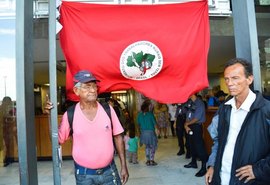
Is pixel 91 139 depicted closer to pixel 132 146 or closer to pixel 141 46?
pixel 141 46

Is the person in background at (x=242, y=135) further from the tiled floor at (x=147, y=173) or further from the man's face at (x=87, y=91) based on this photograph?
the tiled floor at (x=147, y=173)

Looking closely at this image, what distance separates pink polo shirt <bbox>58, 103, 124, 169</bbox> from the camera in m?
2.73

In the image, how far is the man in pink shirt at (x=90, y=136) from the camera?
2736mm

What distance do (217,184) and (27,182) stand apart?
64.0 inches

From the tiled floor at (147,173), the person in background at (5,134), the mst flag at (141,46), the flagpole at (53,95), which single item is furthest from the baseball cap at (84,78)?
the person in background at (5,134)

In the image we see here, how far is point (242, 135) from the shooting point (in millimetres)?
2211

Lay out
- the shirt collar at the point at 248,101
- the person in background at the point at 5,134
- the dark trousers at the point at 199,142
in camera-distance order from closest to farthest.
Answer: the shirt collar at the point at 248,101, the dark trousers at the point at 199,142, the person in background at the point at 5,134

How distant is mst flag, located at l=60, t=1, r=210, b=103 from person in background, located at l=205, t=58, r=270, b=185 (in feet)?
2.53

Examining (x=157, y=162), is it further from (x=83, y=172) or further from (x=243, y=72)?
(x=243, y=72)

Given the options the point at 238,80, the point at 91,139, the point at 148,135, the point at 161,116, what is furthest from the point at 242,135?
the point at 161,116

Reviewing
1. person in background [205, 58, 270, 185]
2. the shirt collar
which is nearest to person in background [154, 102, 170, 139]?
person in background [205, 58, 270, 185]

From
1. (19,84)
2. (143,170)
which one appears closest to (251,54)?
(19,84)

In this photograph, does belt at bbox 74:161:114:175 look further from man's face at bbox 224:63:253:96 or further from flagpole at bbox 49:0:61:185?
man's face at bbox 224:63:253:96

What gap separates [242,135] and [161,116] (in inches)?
382
